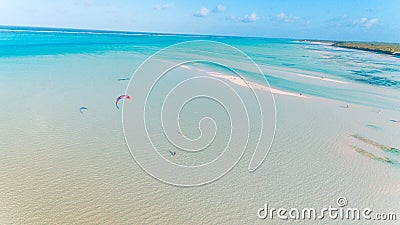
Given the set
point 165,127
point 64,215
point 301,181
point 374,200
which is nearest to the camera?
point 64,215

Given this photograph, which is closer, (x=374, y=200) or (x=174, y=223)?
(x=174, y=223)

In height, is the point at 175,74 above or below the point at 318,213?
above

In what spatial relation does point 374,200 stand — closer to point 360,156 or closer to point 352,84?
point 360,156

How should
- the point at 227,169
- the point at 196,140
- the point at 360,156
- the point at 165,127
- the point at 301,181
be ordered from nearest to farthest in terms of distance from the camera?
1. the point at 301,181
2. the point at 227,169
3. the point at 360,156
4. the point at 196,140
5. the point at 165,127

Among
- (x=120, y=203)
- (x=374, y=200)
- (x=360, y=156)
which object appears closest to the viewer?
(x=120, y=203)

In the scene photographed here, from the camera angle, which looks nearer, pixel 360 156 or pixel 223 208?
pixel 223 208

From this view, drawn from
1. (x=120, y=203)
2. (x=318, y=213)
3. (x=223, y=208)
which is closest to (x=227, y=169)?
(x=223, y=208)

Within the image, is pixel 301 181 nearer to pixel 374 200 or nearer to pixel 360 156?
pixel 374 200

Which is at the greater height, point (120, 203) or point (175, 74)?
point (175, 74)

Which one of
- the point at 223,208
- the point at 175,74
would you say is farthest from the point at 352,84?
the point at 223,208
